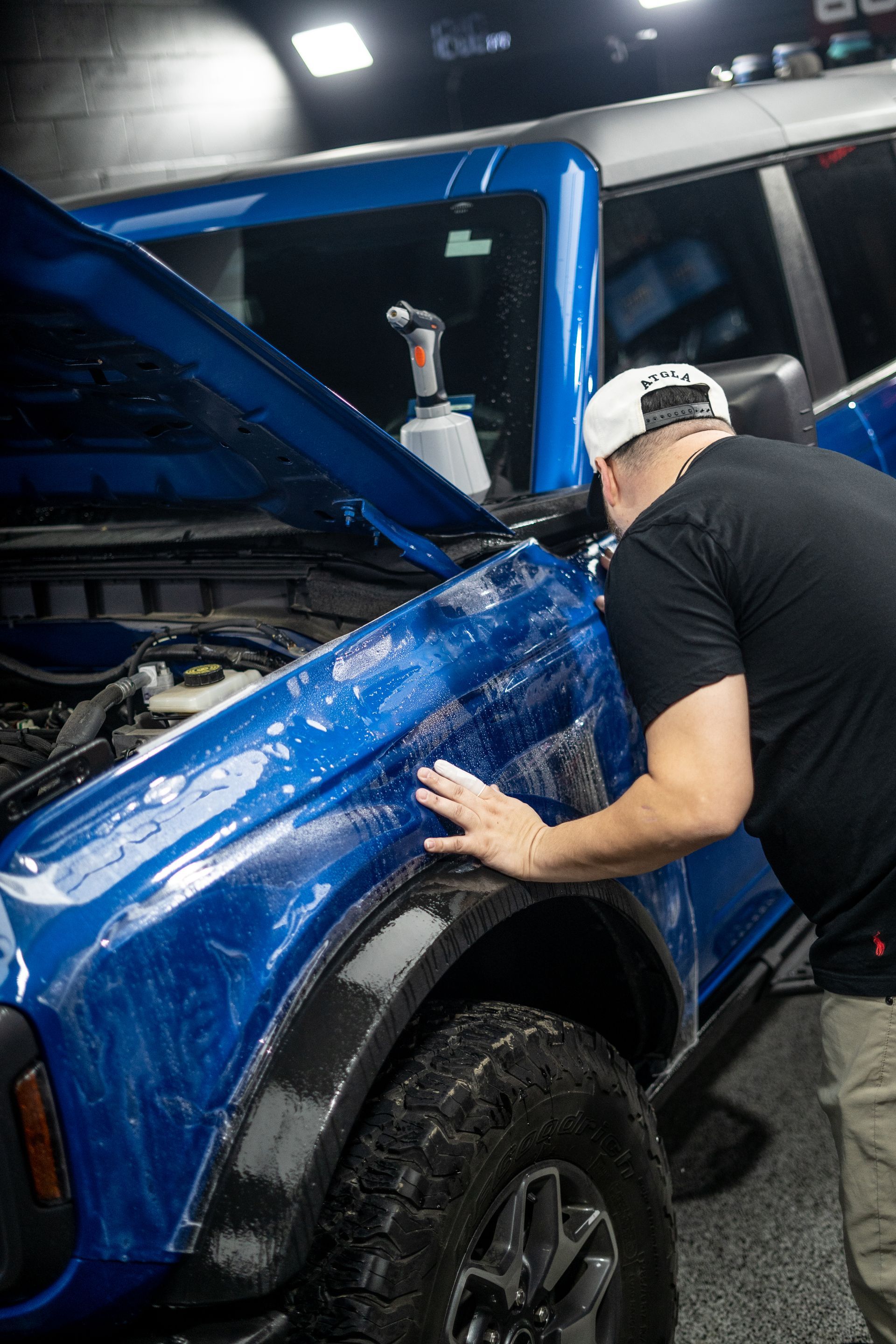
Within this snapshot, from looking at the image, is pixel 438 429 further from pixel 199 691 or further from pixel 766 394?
pixel 199 691

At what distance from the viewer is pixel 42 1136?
119 cm

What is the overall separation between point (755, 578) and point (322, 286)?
1.44 metres

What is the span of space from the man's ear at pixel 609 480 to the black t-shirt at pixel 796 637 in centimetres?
14

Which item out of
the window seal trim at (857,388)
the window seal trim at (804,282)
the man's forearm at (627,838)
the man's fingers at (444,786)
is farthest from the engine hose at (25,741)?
the window seal trim at (804,282)

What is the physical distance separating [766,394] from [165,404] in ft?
3.19

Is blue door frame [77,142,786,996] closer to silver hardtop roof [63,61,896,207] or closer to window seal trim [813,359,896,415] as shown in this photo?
silver hardtop roof [63,61,896,207]

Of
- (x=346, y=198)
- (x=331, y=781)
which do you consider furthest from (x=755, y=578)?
(x=346, y=198)

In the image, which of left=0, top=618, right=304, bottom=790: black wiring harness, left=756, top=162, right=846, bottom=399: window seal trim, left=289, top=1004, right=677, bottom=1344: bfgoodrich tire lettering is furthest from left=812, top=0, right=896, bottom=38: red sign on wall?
left=289, top=1004, right=677, bottom=1344: bfgoodrich tire lettering

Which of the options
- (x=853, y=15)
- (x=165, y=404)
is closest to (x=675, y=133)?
(x=165, y=404)

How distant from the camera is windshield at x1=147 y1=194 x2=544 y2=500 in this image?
231cm

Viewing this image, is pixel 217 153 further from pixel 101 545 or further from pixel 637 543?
pixel 637 543

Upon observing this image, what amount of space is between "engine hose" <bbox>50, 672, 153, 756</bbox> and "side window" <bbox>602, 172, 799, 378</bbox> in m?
1.06

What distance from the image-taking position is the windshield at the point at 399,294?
231 centimetres

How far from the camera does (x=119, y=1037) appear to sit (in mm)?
1222
